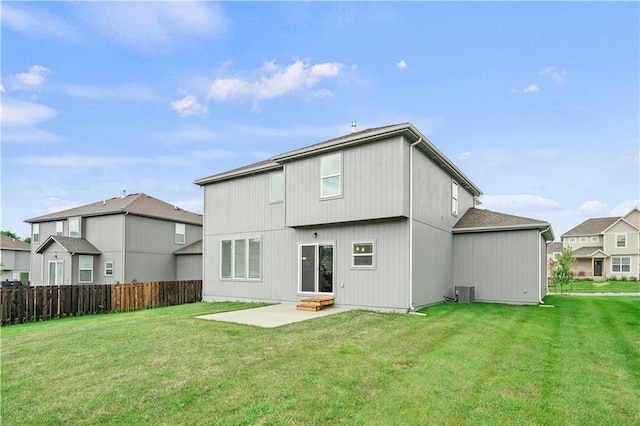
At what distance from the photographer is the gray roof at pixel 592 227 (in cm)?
3891

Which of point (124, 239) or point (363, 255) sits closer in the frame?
point (363, 255)

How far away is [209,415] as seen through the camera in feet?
12.8

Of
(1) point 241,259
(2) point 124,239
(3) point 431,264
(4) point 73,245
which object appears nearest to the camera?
(3) point 431,264

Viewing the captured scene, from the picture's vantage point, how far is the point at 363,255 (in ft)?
37.6

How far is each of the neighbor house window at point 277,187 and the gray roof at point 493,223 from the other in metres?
6.92

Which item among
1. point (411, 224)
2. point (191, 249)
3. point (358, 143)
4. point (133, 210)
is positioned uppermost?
point (358, 143)

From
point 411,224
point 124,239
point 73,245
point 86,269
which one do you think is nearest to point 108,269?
point 86,269

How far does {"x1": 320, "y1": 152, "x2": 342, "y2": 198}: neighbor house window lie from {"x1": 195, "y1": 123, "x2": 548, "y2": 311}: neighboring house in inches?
1.3

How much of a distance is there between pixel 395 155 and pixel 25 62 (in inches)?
518

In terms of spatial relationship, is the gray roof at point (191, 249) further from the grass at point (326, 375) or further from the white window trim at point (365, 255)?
the grass at point (326, 375)

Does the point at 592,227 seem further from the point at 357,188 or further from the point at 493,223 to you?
the point at 357,188

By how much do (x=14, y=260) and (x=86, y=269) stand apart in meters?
18.1

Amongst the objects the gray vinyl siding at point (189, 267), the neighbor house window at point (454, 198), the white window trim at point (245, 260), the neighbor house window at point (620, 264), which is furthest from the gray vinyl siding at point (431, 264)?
the neighbor house window at point (620, 264)

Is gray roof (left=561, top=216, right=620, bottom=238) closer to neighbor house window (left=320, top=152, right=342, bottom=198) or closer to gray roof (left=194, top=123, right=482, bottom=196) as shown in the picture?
gray roof (left=194, top=123, right=482, bottom=196)
